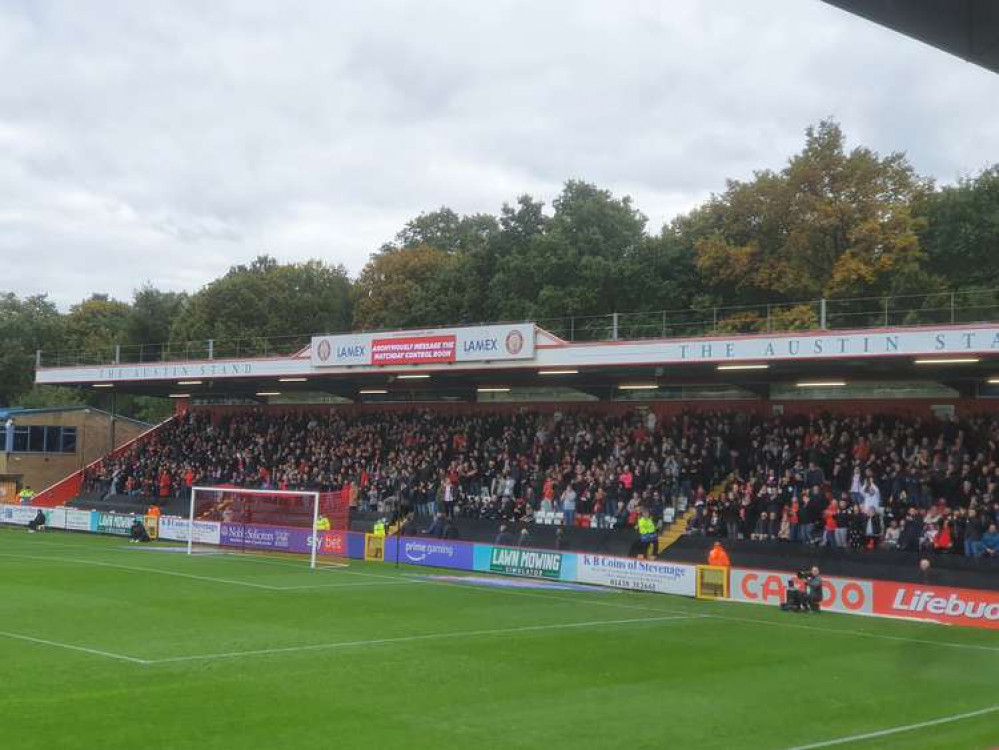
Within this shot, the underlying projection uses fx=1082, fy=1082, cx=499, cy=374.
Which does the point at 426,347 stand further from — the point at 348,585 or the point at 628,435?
the point at 348,585

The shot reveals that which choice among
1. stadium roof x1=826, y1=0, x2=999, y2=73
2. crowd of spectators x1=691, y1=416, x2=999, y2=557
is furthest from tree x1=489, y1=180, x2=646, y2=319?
stadium roof x1=826, y1=0, x2=999, y2=73

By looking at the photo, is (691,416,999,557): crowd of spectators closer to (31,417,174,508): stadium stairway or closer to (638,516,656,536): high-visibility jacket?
(638,516,656,536): high-visibility jacket

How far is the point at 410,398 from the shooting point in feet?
174

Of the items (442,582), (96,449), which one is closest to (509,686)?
(442,582)

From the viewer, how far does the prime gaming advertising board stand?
2569 centimetres

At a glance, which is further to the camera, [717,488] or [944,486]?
[717,488]

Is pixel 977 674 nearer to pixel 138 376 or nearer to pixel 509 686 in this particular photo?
A: pixel 509 686

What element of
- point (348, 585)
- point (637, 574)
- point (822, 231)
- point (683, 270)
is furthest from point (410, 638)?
point (683, 270)

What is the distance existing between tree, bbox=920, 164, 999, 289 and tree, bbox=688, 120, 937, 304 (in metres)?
1.22

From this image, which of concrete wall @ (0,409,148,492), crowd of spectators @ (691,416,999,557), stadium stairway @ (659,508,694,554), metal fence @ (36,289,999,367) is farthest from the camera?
concrete wall @ (0,409,148,492)

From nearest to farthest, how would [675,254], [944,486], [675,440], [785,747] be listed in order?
[785,747] → [944,486] → [675,440] → [675,254]

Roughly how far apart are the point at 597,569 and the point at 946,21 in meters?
24.0

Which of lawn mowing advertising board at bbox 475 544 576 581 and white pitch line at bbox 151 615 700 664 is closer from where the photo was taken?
white pitch line at bbox 151 615 700 664

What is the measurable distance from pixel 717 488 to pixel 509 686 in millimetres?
22517
